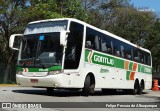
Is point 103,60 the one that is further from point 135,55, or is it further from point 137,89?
point 137,89

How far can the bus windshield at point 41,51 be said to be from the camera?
1570cm

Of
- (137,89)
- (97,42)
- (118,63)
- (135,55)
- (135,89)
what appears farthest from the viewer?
(137,89)

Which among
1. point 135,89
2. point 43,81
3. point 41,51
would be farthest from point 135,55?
point 43,81

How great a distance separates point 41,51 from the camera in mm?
15984

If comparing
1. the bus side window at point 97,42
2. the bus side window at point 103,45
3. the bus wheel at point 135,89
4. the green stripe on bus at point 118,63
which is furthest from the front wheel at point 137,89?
the bus side window at point 97,42

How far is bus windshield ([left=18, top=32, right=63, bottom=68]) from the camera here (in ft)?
51.5

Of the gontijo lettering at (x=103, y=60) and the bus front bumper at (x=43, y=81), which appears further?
the gontijo lettering at (x=103, y=60)

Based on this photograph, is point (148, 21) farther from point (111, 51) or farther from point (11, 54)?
point (111, 51)

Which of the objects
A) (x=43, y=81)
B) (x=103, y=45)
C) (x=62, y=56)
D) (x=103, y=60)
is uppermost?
(x=103, y=45)

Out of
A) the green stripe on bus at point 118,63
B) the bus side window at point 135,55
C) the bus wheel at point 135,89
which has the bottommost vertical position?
the bus wheel at point 135,89

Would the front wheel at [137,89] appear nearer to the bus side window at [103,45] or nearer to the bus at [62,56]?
the bus at [62,56]

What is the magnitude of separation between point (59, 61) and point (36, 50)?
47.1 inches

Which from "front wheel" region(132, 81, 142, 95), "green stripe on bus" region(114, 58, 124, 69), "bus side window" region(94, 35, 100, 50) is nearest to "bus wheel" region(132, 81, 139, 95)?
"front wheel" region(132, 81, 142, 95)

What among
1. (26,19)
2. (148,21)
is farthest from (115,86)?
(148,21)
